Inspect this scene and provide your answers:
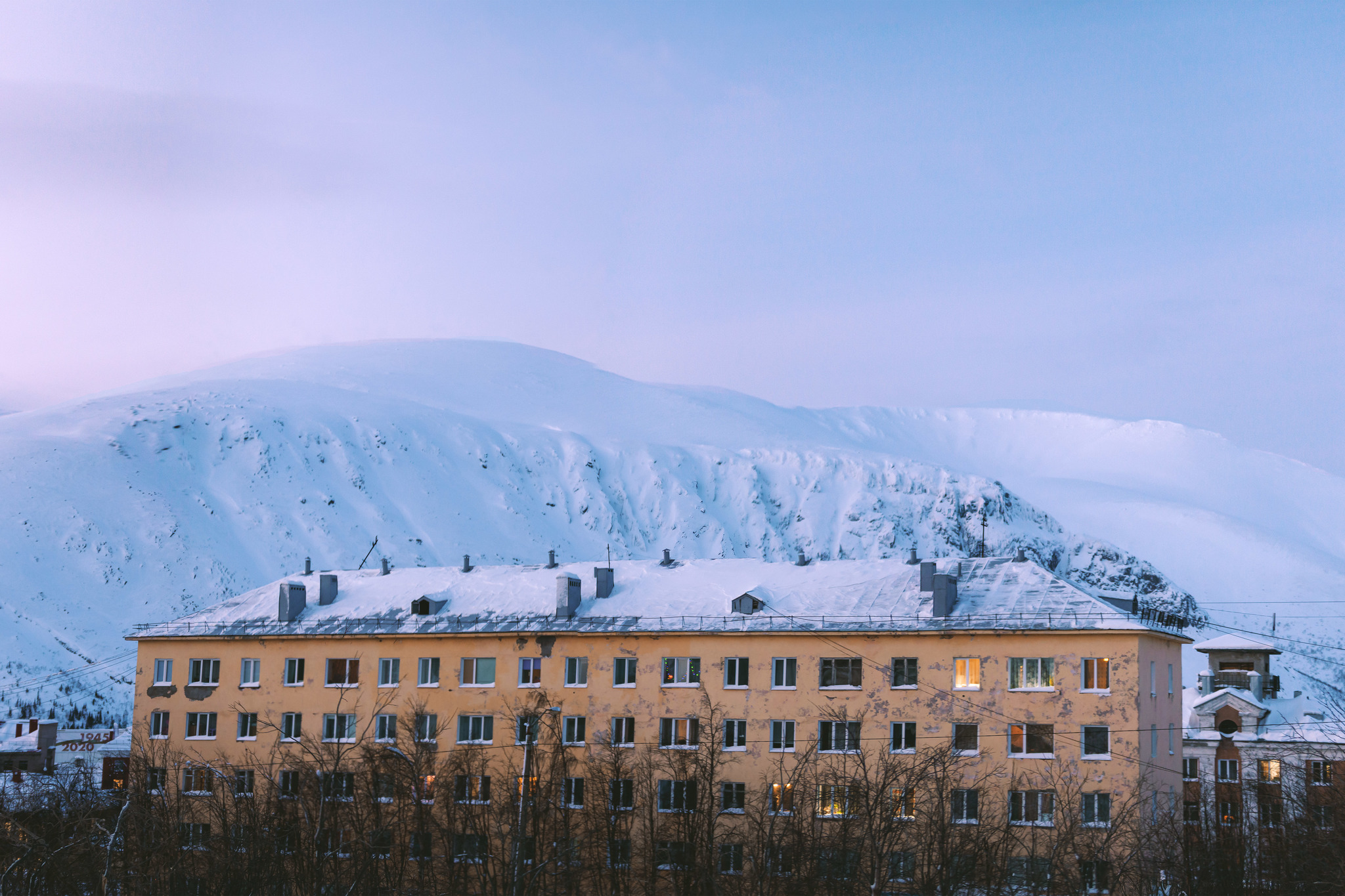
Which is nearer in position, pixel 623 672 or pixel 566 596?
pixel 623 672

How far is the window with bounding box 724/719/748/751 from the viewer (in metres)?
67.4

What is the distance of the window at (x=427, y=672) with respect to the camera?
72625mm

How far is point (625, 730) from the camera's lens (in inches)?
2726

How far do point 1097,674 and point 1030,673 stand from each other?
9.25 feet

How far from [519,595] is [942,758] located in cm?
2412

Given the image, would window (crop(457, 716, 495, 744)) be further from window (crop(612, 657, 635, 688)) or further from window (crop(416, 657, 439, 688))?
window (crop(612, 657, 635, 688))

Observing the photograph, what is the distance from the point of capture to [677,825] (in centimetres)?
6244

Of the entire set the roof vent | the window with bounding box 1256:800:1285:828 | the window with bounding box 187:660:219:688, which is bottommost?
the window with bounding box 1256:800:1285:828

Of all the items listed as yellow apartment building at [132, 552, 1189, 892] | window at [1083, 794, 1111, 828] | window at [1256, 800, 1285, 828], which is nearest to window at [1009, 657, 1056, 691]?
yellow apartment building at [132, 552, 1189, 892]

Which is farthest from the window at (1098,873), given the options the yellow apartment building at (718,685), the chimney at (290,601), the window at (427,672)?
the chimney at (290,601)

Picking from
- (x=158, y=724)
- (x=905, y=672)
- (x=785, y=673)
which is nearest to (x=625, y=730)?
(x=785, y=673)

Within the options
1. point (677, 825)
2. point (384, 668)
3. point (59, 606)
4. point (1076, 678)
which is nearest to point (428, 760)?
point (384, 668)

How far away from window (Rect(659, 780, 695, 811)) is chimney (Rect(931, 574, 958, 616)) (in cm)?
1362

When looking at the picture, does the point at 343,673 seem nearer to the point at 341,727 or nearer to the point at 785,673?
the point at 341,727
